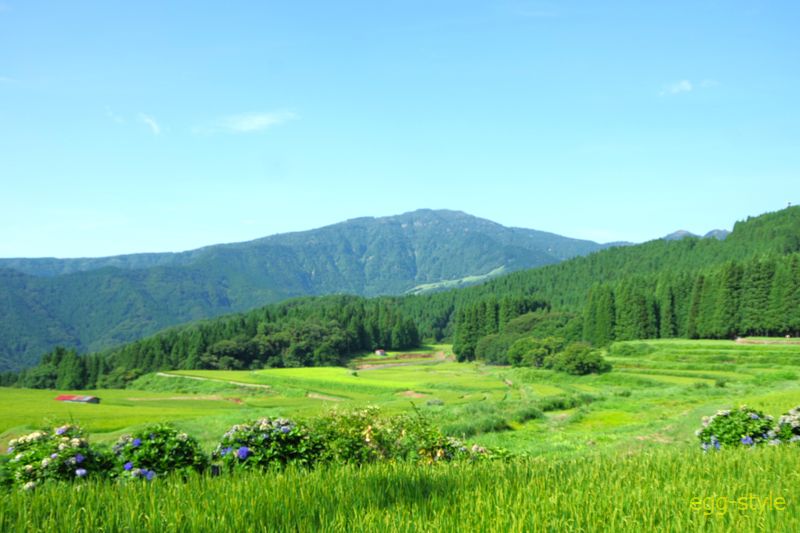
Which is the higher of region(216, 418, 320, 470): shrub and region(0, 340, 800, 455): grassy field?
region(216, 418, 320, 470): shrub

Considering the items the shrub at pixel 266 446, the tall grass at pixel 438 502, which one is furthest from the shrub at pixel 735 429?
the shrub at pixel 266 446

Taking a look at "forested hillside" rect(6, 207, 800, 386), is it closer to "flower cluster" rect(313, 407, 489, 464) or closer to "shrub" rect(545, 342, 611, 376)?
"shrub" rect(545, 342, 611, 376)

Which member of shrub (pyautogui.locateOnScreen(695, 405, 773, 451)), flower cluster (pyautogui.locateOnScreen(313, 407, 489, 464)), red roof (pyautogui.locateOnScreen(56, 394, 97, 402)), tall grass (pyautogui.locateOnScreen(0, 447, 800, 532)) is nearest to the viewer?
tall grass (pyautogui.locateOnScreen(0, 447, 800, 532))

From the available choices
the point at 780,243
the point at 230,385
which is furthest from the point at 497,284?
the point at 230,385

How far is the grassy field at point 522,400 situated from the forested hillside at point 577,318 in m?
16.6

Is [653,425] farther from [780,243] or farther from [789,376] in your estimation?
[780,243]

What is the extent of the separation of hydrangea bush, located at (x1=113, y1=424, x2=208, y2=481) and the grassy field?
177cm

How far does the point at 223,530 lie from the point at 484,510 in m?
2.34

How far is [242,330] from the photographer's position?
122188 millimetres

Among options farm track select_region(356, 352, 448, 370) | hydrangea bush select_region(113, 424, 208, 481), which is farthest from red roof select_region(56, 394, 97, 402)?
farm track select_region(356, 352, 448, 370)

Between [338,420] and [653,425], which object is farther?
[653,425]

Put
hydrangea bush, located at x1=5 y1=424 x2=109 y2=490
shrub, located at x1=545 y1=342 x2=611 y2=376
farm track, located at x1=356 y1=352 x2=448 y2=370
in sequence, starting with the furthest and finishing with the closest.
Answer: farm track, located at x1=356 y1=352 x2=448 y2=370, shrub, located at x1=545 y1=342 x2=611 y2=376, hydrangea bush, located at x1=5 y1=424 x2=109 y2=490

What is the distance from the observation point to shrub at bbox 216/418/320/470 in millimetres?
8961

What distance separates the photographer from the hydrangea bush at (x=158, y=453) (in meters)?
8.66
